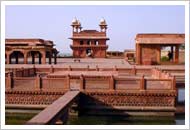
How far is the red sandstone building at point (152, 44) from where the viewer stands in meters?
25.8

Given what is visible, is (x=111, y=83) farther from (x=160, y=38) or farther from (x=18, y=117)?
(x=160, y=38)

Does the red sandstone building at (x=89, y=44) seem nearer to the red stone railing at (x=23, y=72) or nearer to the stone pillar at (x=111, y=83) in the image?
the red stone railing at (x=23, y=72)

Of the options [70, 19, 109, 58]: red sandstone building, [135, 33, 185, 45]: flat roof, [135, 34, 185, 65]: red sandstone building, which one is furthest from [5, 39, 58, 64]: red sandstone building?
[70, 19, 109, 58]: red sandstone building

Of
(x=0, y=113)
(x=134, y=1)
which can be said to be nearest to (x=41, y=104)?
(x=0, y=113)

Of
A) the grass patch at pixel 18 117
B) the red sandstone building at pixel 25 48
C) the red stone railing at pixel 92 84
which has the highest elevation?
the red sandstone building at pixel 25 48

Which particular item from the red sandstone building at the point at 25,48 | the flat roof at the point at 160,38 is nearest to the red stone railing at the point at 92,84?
the flat roof at the point at 160,38

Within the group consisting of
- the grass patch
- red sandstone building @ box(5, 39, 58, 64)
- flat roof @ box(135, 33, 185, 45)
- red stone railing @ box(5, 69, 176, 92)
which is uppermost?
flat roof @ box(135, 33, 185, 45)

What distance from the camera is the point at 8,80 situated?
1218cm

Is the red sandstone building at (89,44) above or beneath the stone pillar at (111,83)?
above

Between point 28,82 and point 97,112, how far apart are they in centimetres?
271

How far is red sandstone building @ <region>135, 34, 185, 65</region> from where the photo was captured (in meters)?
25.8

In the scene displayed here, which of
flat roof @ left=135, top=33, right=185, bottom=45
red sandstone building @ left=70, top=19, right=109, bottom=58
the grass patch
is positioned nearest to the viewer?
the grass patch

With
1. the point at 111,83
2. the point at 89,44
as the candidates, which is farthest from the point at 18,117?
the point at 89,44

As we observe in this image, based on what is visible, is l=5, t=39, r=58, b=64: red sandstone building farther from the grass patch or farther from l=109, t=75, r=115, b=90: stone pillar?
l=109, t=75, r=115, b=90: stone pillar
